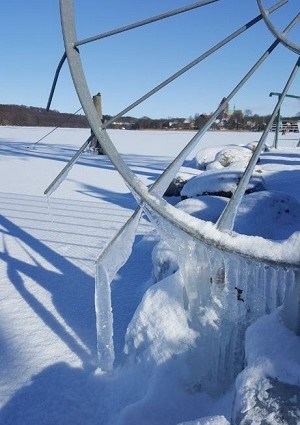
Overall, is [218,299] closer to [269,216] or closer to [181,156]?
[181,156]

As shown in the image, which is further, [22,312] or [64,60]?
[22,312]

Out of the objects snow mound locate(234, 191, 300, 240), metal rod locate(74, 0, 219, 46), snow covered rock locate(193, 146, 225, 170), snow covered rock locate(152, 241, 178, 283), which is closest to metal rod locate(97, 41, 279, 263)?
metal rod locate(74, 0, 219, 46)

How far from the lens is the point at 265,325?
5.07ft

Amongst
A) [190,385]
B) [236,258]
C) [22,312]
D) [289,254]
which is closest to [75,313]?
[22,312]

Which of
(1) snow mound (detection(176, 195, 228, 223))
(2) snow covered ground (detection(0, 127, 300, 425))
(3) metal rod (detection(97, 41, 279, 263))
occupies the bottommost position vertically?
(2) snow covered ground (detection(0, 127, 300, 425))

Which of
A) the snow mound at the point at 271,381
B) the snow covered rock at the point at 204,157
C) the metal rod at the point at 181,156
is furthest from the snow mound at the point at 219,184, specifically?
the snow covered rock at the point at 204,157

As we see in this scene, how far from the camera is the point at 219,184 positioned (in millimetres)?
5387

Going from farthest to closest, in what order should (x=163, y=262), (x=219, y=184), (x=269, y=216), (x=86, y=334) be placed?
Result: (x=219, y=184) → (x=269, y=216) → (x=163, y=262) → (x=86, y=334)

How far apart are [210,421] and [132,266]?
8.40 feet

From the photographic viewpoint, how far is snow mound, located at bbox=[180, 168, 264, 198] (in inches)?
209

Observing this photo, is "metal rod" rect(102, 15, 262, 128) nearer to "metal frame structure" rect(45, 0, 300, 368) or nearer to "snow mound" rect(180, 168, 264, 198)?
"metal frame structure" rect(45, 0, 300, 368)

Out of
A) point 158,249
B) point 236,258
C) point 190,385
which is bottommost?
point 190,385

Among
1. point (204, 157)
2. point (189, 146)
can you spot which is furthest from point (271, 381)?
point (204, 157)

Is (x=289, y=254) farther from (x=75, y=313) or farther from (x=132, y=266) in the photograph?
(x=132, y=266)
